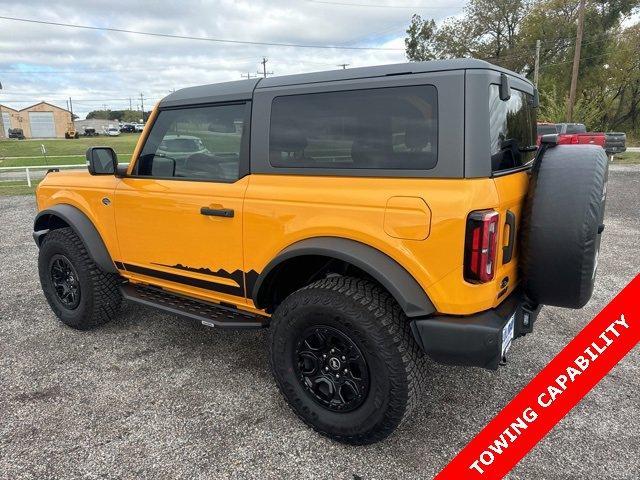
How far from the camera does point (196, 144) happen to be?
120 inches

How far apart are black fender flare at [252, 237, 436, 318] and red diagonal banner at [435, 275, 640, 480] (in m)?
0.65

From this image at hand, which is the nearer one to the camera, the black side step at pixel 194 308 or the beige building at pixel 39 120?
the black side step at pixel 194 308

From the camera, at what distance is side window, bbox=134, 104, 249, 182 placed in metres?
2.82

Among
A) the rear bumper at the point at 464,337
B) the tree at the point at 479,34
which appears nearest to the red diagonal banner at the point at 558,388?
the rear bumper at the point at 464,337

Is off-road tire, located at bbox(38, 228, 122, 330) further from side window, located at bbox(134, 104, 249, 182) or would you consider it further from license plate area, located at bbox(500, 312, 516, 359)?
license plate area, located at bbox(500, 312, 516, 359)

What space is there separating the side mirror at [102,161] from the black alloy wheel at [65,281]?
87 cm

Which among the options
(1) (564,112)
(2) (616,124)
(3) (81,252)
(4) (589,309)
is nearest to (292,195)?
(3) (81,252)

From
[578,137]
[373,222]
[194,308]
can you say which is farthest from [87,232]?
[578,137]

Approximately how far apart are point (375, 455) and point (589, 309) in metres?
2.90

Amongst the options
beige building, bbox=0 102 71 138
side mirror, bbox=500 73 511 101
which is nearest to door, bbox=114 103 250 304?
side mirror, bbox=500 73 511 101

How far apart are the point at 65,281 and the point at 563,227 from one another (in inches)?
146

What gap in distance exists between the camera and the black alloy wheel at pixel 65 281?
3719mm

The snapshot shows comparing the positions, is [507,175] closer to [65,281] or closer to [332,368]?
[332,368]

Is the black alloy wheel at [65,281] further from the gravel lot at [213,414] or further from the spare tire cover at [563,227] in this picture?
the spare tire cover at [563,227]
